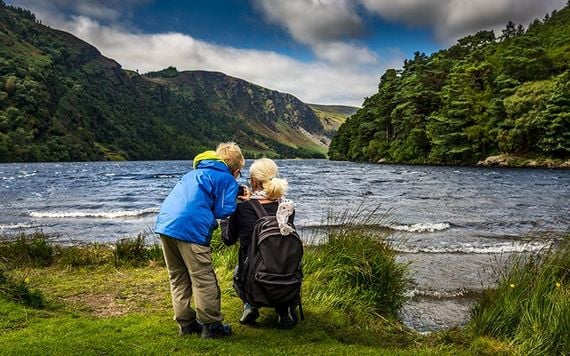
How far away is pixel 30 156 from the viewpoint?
118 metres

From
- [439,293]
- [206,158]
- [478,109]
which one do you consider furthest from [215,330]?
[478,109]

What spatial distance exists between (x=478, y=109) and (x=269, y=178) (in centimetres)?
6364

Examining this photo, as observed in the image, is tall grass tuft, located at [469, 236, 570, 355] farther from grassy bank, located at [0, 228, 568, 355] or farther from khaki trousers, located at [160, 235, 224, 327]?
khaki trousers, located at [160, 235, 224, 327]

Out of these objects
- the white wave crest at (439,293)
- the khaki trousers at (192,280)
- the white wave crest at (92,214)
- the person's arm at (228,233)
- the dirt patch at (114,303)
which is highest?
the person's arm at (228,233)

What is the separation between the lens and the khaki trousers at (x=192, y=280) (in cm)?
484

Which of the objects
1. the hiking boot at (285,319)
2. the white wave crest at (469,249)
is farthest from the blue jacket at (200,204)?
the white wave crest at (469,249)

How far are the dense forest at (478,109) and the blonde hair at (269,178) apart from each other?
52.5 m

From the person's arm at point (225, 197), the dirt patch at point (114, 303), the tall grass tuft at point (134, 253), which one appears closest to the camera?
the person's arm at point (225, 197)

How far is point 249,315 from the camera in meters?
5.44

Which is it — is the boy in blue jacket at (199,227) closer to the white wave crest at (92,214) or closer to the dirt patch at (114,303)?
the dirt patch at (114,303)

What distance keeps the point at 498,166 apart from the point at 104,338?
58772 millimetres

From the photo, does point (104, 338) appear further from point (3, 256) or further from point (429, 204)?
point (429, 204)

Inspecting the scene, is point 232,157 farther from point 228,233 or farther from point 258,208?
point 228,233

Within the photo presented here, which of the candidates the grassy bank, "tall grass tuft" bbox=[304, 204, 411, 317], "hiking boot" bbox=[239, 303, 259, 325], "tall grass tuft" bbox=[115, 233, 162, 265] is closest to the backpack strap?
"hiking boot" bbox=[239, 303, 259, 325]
